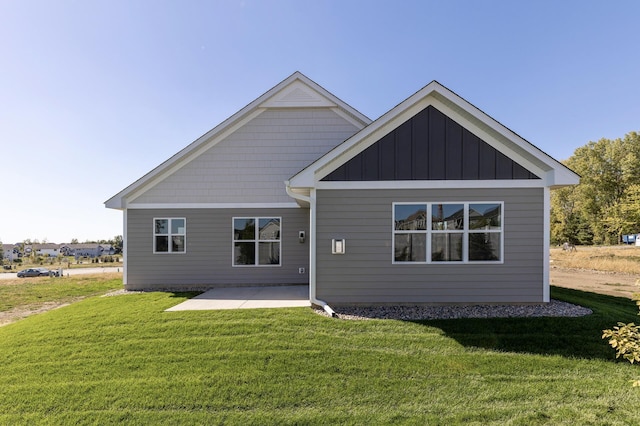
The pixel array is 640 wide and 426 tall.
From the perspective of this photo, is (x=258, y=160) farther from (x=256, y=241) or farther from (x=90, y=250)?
(x=90, y=250)

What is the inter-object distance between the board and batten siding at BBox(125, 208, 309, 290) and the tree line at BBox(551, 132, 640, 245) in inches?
1570

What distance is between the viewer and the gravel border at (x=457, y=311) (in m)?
5.90

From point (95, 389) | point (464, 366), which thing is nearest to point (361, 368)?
point (464, 366)

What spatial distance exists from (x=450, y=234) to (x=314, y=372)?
14.8 feet

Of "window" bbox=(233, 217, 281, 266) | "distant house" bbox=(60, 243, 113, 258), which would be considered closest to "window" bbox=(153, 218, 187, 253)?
"window" bbox=(233, 217, 281, 266)

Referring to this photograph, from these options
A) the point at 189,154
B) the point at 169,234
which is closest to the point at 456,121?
the point at 189,154

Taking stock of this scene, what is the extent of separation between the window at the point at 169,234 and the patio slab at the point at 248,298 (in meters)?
2.11

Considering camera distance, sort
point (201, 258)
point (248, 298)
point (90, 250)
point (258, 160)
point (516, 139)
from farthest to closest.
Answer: point (90, 250) → point (258, 160) → point (201, 258) → point (248, 298) → point (516, 139)

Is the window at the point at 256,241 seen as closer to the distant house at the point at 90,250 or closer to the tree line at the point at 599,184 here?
the tree line at the point at 599,184

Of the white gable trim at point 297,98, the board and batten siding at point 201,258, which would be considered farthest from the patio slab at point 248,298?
the white gable trim at point 297,98

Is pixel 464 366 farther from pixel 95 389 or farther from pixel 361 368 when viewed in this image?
pixel 95 389

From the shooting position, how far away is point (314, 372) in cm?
396

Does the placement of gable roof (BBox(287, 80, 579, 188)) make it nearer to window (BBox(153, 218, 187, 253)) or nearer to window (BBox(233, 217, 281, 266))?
window (BBox(233, 217, 281, 266))

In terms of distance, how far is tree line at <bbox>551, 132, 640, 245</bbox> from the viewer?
34.7 metres
